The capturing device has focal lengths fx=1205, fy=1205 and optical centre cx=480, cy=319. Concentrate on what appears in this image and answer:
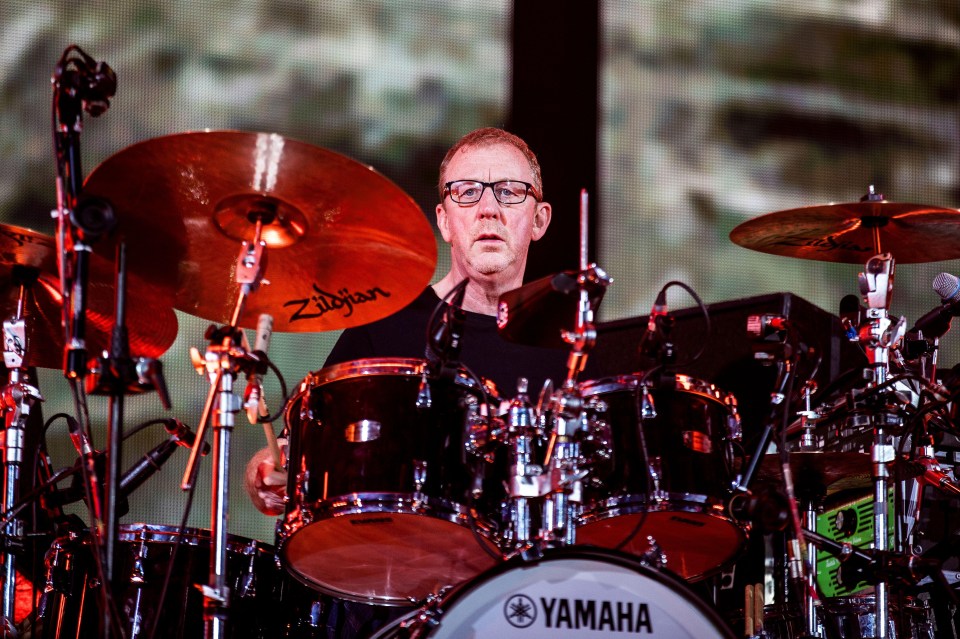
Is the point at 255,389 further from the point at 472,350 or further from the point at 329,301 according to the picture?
the point at 472,350

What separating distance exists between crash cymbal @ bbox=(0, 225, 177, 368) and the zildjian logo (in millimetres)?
275

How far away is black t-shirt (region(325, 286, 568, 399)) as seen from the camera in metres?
3.13

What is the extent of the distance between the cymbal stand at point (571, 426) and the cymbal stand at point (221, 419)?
568 mm

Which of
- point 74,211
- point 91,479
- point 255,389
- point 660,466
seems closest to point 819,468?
point 660,466

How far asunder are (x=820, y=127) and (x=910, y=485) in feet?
7.14

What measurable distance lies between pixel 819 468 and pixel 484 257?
1.05 meters

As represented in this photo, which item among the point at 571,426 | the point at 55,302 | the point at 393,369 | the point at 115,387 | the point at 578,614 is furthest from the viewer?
the point at 55,302

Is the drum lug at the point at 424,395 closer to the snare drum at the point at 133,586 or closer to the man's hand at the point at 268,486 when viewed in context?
the man's hand at the point at 268,486

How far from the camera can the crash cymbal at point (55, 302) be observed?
251cm

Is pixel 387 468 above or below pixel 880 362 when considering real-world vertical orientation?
below

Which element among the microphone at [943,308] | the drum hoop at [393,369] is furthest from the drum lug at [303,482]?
the microphone at [943,308]

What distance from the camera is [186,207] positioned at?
7.51 feet

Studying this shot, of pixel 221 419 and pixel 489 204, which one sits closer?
pixel 221 419

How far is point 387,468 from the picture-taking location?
238 centimetres
